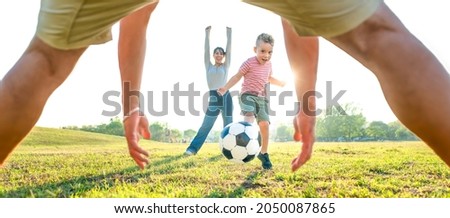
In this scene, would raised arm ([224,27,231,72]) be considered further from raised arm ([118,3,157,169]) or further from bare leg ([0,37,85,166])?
bare leg ([0,37,85,166])

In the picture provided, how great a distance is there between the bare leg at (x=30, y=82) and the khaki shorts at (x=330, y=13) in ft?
1.72

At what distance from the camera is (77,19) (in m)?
1.10

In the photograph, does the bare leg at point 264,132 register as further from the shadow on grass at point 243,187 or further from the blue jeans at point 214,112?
the blue jeans at point 214,112

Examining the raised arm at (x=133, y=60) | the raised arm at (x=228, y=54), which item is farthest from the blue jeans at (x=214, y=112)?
the raised arm at (x=133, y=60)

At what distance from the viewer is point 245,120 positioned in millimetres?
4211

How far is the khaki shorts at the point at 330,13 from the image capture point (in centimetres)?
96

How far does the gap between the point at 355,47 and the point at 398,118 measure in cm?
18

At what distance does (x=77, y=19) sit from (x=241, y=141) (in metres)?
2.83

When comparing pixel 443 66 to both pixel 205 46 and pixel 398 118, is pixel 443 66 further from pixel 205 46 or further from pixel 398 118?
pixel 205 46

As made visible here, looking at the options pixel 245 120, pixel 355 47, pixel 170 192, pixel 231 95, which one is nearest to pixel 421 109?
pixel 355 47

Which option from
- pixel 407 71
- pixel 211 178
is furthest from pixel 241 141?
pixel 407 71

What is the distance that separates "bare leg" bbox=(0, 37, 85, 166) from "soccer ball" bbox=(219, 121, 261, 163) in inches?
107

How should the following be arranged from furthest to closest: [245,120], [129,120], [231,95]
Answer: [231,95]
[245,120]
[129,120]

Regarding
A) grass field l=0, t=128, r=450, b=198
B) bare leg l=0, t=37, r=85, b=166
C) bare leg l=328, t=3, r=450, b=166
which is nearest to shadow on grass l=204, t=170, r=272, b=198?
grass field l=0, t=128, r=450, b=198
